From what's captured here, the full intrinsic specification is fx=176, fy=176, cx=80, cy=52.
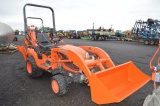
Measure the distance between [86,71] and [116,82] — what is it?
76cm

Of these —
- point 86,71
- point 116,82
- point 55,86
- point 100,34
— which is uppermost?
point 100,34

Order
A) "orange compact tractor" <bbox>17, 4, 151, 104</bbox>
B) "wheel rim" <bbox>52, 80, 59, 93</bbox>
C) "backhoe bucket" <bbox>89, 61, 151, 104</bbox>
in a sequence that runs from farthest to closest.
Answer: "wheel rim" <bbox>52, 80, 59, 93</bbox>, "orange compact tractor" <bbox>17, 4, 151, 104</bbox>, "backhoe bucket" <bbox>89, 61, 151, 104</bbox>

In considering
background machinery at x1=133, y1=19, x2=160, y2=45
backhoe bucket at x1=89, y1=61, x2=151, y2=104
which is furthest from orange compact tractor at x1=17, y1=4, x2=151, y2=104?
background machinery at x1=133, y1=19, x2=160, y2=45

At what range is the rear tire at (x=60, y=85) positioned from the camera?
155 inches

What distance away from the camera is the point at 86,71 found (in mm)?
3525

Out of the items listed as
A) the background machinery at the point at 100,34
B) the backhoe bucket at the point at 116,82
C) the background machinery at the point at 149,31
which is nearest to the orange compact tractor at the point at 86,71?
the backhoe bucket at the point at 116,82

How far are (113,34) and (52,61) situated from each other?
2419 centimetres

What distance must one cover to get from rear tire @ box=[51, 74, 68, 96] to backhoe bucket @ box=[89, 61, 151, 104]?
0.95 meters

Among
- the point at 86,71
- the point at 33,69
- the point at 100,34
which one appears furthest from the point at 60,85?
the point at 100,34

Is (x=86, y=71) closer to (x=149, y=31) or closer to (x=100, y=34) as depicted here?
(x=149, y=31)

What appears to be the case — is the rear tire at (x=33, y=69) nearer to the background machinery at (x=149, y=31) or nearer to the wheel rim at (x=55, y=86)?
the wheel rim at (x=55, y=86)

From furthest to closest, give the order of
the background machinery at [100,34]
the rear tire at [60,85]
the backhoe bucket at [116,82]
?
the background machinery at [100,34] → the rear tire at [60,85] → the backhoe bucket at [116,82]

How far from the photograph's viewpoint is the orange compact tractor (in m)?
3.15

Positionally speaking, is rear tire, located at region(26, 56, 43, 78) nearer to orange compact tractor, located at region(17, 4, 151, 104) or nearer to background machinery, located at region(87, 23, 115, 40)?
orange compact tractor, located at region(17, 4, 151, 104)
